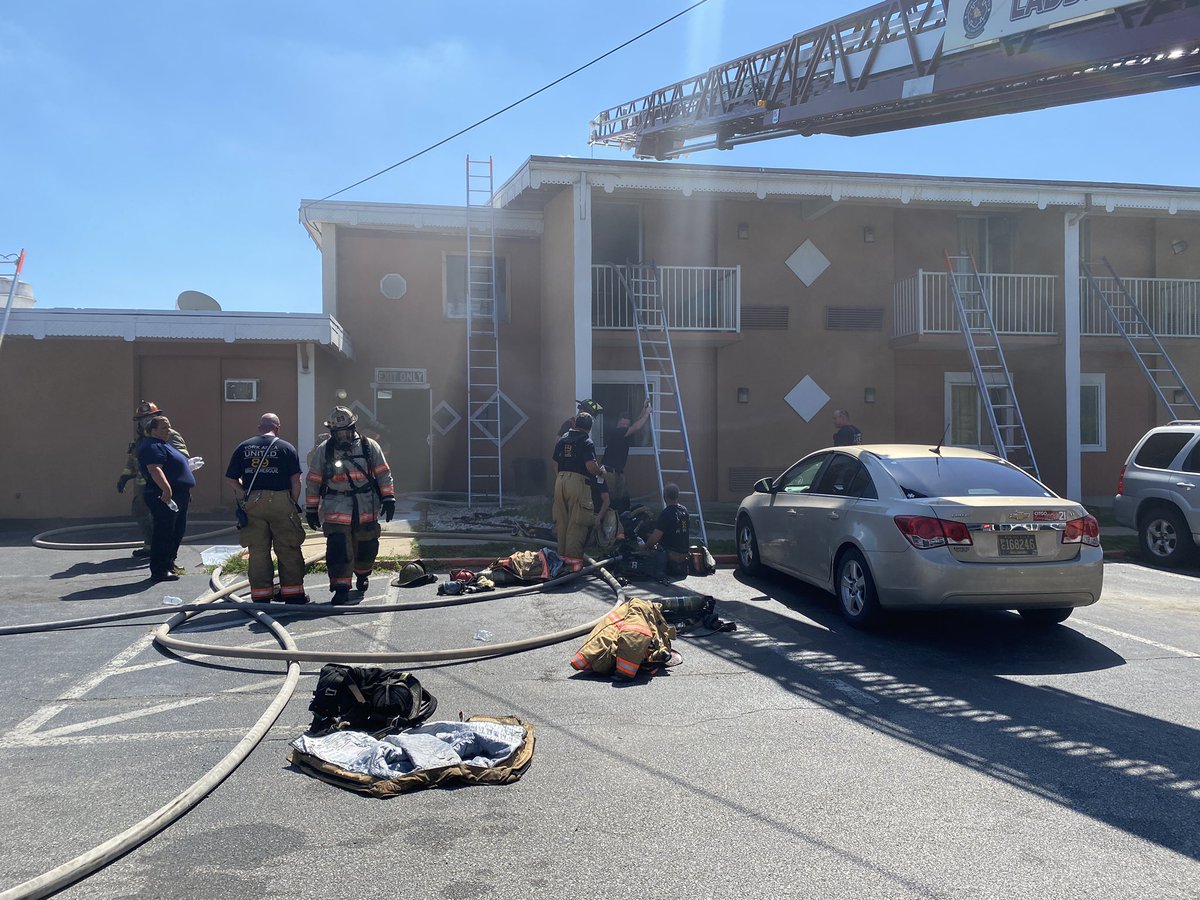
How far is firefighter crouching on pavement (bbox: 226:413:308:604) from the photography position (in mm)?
7938

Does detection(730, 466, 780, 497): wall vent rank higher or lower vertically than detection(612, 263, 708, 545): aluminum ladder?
lower

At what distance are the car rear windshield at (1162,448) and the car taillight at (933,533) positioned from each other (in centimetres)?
595

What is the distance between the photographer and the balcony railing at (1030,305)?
16.2 metres

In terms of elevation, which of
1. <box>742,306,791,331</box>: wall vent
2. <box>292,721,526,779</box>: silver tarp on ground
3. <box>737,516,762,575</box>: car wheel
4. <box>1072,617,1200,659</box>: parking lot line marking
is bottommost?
<box>1072,617,1200,659</box>: parking lot line marking

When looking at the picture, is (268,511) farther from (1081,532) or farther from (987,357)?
(987,357)

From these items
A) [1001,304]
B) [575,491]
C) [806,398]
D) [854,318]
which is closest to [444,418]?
[806,398]

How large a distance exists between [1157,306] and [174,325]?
56.7ft

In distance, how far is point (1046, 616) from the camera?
741 centimetres

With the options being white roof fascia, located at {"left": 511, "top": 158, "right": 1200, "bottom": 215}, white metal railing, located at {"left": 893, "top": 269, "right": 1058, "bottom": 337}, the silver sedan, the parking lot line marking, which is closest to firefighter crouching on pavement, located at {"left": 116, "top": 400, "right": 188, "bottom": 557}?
white roof fascia, located at {"left": 511, "top": 158, "right": 1200, "bottom": 215}

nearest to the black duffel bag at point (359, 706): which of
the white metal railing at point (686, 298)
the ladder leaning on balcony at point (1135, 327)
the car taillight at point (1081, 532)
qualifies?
the car taillight at point (1081, 532)

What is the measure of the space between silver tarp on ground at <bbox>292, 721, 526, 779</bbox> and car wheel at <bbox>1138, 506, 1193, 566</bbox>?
9.13m

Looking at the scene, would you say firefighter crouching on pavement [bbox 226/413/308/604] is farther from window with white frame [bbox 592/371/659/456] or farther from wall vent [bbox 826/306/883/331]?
wall vent [bbox 826/306/883/331]

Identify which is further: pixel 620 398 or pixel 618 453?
pixel 620 398

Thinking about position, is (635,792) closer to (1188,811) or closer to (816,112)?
(1188,811)
